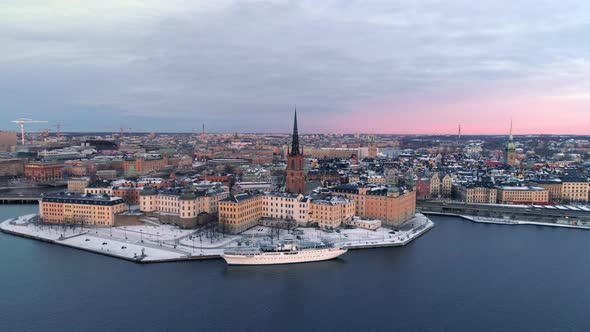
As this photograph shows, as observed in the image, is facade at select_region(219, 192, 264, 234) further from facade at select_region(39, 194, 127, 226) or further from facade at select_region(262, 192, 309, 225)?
facade at select_region(39, 194, 127, 226)

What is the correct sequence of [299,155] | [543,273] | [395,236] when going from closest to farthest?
[543,273] < [395,236] < [299,155]

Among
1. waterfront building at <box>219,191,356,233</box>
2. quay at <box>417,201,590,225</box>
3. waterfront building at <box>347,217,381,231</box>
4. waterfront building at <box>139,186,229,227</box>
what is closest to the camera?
waterfront building at <box>219,191,356,233</box>

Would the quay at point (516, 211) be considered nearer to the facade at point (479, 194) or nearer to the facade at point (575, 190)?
the facade at point (479, 194)

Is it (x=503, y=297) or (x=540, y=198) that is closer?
(x=503, y=297)

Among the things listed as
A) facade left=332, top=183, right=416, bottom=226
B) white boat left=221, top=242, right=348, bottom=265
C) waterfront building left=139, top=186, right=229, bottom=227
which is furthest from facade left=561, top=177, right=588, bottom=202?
waterfront building left=139, top=186, right=229, bottom=227

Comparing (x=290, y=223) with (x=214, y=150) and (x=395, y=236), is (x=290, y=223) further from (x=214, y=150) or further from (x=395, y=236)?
(x=214, y=150)

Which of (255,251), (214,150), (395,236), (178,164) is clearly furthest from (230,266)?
(214,150)

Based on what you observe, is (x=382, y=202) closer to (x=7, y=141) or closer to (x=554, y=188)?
(x=554, y=188)
